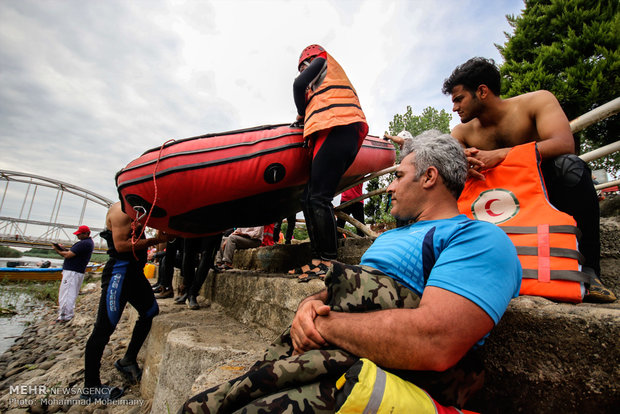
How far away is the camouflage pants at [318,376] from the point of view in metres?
0.69

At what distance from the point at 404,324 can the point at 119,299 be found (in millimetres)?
3056

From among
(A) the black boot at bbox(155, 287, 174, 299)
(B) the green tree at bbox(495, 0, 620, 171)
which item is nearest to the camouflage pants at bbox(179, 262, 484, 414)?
(A) the black boot at bbox(155, 287, 174, 299)

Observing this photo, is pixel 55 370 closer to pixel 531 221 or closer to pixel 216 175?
pixel 216 175

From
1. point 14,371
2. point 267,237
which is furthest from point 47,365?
point 267,237

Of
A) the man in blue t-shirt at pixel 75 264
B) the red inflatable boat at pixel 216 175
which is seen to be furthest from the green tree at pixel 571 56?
the man in blue t-shirt at pixel 75 264

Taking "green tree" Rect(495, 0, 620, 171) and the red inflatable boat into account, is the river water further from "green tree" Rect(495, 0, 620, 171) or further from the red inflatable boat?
"green tree" Rect(495, 0, 620, 171)

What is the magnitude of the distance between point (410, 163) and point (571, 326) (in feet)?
2.30

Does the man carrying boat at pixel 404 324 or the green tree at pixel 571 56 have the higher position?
the green tree at pixel 571 56

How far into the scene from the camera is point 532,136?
159 cm

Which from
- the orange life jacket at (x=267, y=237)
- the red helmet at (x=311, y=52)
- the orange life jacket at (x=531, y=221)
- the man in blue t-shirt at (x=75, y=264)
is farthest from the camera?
the man in blue t-shirt at (x=75, y=264)

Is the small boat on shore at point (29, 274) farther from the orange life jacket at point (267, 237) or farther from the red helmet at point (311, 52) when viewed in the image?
the red helmet at point (311, 52)

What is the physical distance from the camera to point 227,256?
19.4ft

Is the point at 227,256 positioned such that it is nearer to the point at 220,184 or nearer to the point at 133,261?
the point at 133,261

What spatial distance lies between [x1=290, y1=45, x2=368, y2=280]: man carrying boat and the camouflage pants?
96 centimetres
